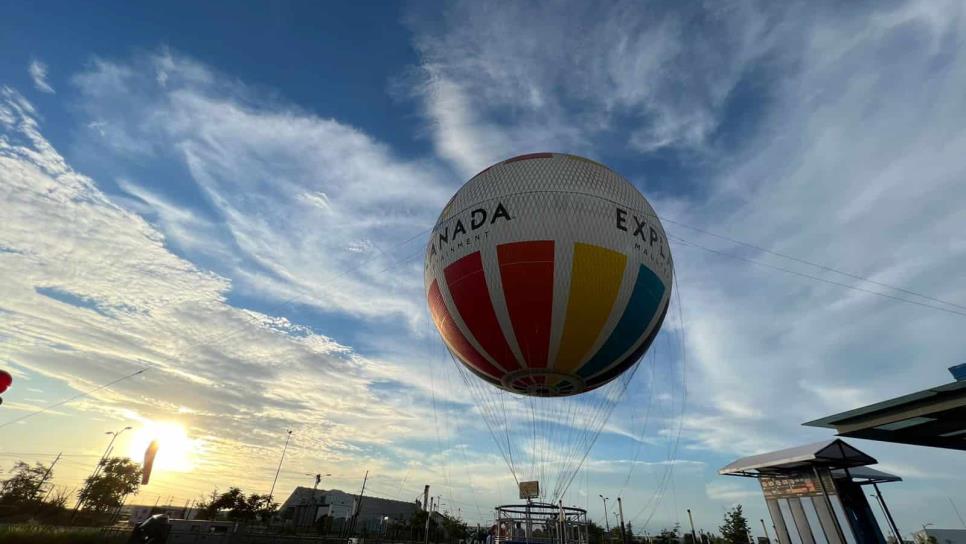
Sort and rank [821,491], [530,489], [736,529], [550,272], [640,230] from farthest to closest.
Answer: [736,529] → [530,489] → [821,491] → [640,230] → [550,272]

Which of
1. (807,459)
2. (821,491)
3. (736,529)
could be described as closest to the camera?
(807,459)

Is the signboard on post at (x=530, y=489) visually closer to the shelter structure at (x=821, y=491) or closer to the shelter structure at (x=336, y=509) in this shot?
the shelter structure at (x=821, y=491)

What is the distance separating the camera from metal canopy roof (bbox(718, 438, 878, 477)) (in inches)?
584

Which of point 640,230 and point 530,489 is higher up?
point 640,230

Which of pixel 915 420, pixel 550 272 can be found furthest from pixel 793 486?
pixel 550 272

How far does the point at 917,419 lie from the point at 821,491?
4619 mm

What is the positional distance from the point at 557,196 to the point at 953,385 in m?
12.5

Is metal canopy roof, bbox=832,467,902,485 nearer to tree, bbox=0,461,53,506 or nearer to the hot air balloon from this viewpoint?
the hot air balloon

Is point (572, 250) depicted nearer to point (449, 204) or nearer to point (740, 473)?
point (449, 204)

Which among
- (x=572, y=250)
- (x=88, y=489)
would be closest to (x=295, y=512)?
(x=88, y=489)

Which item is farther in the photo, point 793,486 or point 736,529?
point 736,529

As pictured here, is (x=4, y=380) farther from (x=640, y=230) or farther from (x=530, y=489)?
(x=530, y=489)

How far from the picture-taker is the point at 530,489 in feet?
59.4

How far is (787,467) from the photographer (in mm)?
17000
